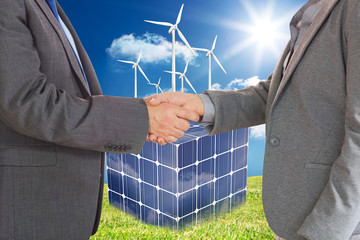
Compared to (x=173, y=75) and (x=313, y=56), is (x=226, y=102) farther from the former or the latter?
(x=173, y=75)

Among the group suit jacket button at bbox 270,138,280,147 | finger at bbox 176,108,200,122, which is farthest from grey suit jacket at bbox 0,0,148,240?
suit jacket button at bbox 270,138,280,147

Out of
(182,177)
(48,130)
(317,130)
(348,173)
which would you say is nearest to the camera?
(348,173)

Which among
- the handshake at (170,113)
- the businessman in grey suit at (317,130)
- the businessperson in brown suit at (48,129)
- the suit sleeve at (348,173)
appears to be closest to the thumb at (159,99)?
the handshake at (170,113)

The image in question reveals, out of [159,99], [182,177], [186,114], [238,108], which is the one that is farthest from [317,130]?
[182,177]

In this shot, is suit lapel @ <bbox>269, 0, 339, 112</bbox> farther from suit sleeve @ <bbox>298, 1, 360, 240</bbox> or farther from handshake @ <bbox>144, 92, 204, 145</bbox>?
handshake @ <bbox>144, 92, 204, 145</bbox>

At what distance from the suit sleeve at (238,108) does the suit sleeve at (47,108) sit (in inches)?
23.4

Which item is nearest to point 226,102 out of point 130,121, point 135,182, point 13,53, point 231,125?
point 231,125

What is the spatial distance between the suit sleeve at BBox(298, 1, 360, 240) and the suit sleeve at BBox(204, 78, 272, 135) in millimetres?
904

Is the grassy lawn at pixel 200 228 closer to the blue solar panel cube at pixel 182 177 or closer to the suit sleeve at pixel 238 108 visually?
the blue solar panel cube at pixel 182 177

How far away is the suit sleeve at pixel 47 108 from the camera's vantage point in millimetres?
1861

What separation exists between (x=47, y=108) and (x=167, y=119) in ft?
2.81

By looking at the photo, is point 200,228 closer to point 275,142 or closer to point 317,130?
Result: point 275,142

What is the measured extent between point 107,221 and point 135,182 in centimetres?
87

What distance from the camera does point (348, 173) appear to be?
1.68 meters
